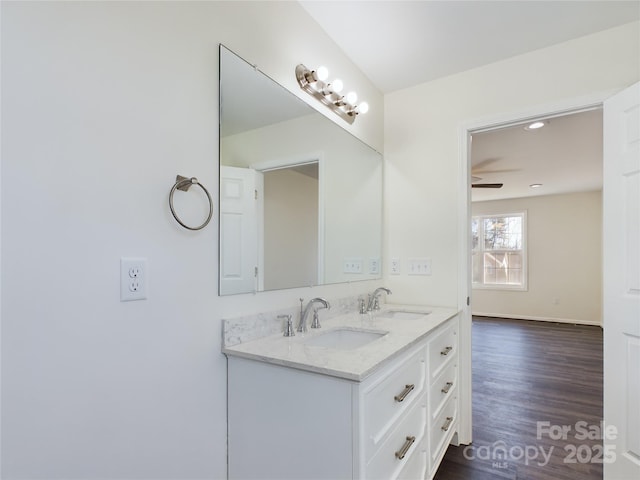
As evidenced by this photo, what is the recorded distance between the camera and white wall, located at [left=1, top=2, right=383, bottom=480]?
2.59 feet

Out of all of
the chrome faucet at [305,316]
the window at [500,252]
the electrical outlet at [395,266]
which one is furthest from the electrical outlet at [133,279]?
the window at [500,252]

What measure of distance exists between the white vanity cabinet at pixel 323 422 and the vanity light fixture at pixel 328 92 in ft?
4.27

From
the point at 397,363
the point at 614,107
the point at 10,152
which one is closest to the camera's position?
the point at 10,152

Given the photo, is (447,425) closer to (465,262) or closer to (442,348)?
(442,348)

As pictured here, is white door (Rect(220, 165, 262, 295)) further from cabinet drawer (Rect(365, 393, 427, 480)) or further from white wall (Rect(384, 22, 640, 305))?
white wall (Rect(384, 22, 640, 305))

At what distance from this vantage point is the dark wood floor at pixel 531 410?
1.95 metres

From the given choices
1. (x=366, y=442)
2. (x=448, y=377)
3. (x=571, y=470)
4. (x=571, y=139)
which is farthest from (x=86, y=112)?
(x=571, y=139)

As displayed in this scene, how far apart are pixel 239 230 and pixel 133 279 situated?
465mm

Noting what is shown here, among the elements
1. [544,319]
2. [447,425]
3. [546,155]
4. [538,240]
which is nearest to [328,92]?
[447,425]

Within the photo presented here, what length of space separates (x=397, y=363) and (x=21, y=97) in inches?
51.7

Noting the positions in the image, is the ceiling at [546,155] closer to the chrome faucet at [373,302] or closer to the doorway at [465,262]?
the doorway at [465,262]

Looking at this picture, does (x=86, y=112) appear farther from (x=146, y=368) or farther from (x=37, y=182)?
(x=146, y=368)

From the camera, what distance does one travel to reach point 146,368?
3.36 ft

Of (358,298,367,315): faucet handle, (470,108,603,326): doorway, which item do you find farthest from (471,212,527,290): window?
(358,298,367,315): faucet handle
